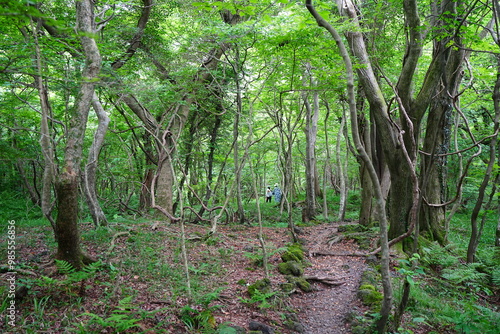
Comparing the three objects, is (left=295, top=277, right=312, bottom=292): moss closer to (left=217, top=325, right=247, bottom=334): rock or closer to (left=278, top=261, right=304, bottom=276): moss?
(left=278, top=261, right=304, bottom=276): moss

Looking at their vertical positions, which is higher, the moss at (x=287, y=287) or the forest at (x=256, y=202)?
the forest at (x=256, y=202)

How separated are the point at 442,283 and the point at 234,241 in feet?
16.6

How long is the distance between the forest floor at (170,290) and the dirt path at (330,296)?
0.02m

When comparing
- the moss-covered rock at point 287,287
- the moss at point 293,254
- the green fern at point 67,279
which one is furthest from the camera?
the moss at point 293,254

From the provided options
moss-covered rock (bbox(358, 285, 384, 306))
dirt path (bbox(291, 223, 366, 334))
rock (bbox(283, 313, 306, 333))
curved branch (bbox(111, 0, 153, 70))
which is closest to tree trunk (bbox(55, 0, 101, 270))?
rock (bbox(283, 313, 306, 333))

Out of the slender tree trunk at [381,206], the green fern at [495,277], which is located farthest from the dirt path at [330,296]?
the green fern at [495,277]

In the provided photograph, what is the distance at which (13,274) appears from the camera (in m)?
3.88

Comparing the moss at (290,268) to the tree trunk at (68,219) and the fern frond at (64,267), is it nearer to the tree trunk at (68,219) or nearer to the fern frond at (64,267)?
the tree trunk at (68,219)

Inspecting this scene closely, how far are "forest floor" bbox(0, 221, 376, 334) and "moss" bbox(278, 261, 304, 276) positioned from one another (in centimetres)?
17

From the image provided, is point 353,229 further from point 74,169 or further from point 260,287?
point 74,169

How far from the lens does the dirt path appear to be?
4.48m

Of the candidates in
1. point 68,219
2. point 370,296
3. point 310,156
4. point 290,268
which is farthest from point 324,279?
point 310,156

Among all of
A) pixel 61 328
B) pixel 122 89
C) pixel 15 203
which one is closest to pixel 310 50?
pixel 122 89

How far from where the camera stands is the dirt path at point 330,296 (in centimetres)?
448
